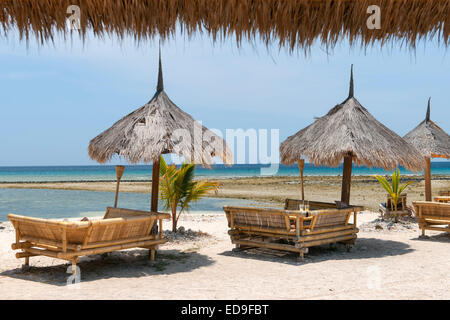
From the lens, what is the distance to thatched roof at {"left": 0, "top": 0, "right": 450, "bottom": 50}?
127 inches

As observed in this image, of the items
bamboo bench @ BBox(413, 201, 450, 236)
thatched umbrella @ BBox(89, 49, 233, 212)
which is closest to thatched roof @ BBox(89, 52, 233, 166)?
thatched umbrella @ BBox(89, 49, 233, 212)

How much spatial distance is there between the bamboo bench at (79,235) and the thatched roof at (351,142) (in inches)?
108

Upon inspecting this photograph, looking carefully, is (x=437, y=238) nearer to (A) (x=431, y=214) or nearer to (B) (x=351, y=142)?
(A) (x=431, y=214)

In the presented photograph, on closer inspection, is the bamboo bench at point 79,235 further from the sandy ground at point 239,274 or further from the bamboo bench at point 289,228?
the bamboo bench at point 289,228

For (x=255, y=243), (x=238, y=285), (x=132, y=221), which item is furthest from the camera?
(x=255, y=243)

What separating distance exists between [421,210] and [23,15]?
7.76 meters

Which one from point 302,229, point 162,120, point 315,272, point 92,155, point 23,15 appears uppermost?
point 23,15

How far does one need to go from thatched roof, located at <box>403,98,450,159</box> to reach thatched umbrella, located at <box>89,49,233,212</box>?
5978 mm

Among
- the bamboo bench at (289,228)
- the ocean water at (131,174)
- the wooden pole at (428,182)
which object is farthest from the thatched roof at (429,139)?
the ocean water at (131,174)

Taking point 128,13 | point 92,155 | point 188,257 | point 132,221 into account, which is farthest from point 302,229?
point 128,13

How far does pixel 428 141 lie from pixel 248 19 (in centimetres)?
864

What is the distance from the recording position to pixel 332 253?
711 cm
